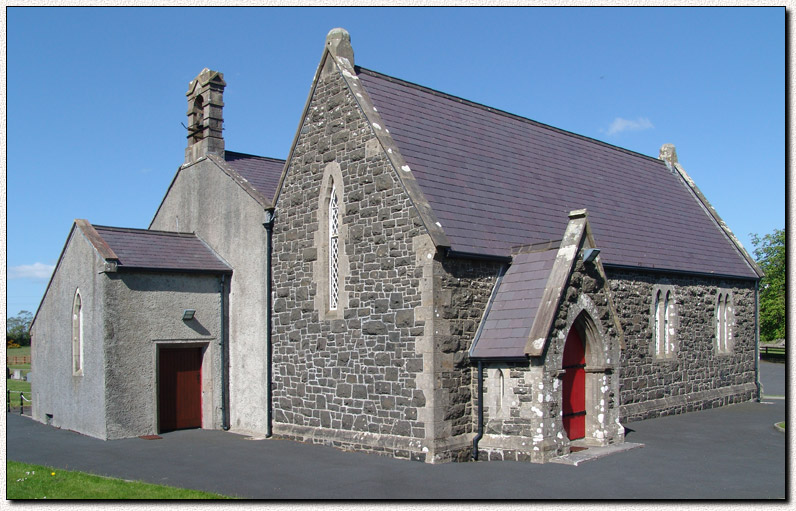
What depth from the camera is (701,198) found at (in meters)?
26.0

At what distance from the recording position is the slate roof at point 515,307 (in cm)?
1372

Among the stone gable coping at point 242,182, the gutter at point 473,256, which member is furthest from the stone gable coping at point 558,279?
the stone gable coping at point 242,182

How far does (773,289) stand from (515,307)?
131 ft

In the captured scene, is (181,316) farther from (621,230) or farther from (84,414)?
(621,230)

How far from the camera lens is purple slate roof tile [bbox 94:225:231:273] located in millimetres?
17547

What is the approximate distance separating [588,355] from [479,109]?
7.63 m

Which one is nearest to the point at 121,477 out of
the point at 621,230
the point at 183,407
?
the point at 183,407

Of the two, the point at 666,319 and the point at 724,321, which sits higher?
the point at 666,319

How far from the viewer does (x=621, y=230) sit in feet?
65.2

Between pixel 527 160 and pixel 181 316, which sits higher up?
pixel 527 160

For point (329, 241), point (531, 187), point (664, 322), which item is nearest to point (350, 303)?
point (329, 241)

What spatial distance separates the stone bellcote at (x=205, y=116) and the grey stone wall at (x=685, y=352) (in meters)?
10.9

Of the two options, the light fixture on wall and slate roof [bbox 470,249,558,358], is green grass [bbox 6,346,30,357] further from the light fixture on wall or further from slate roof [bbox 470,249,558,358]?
the light fixture on wall

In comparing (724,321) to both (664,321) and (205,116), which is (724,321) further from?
(205,116)
